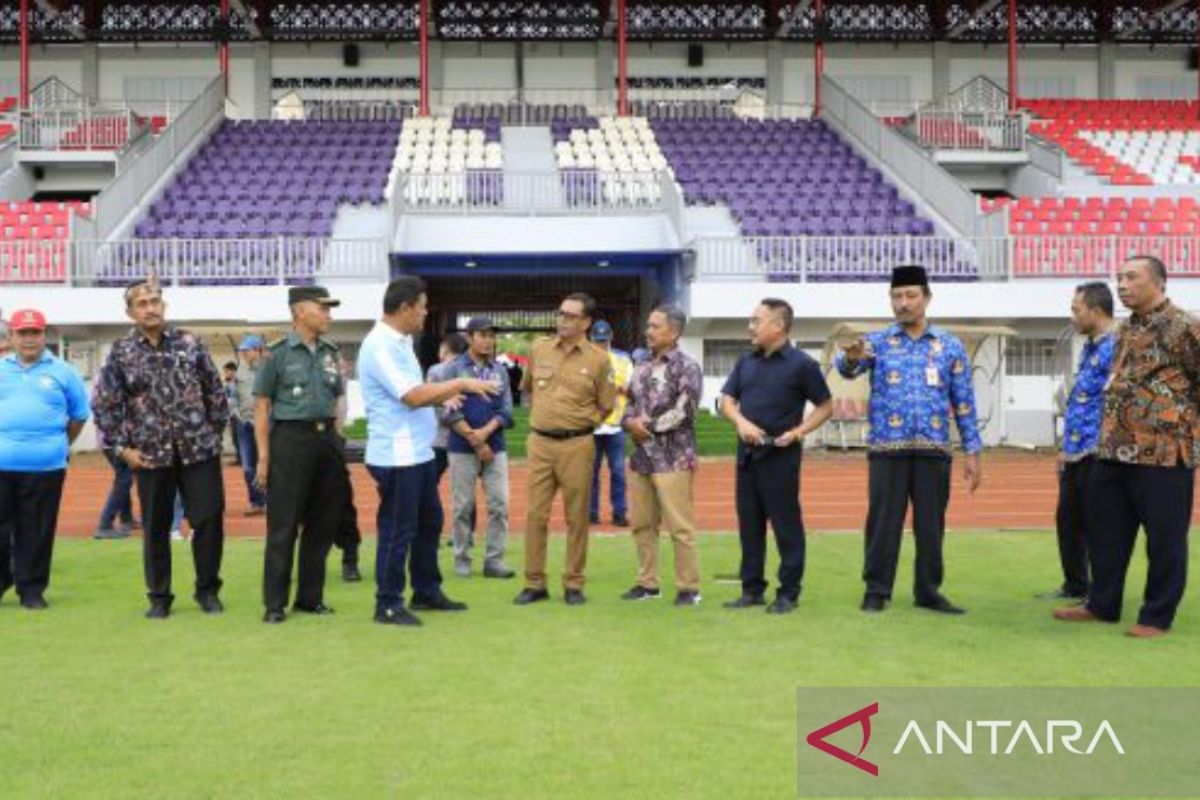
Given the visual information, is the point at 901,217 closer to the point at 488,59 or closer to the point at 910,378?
the point at 488,59

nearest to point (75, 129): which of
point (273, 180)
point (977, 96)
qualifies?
point (273, 180)

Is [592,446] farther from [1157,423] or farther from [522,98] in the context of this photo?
[522,98]

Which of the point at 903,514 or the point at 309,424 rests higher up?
the point at 309,424

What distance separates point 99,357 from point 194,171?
7.54 metres

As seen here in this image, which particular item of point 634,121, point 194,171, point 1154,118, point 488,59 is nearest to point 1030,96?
point 1154,118

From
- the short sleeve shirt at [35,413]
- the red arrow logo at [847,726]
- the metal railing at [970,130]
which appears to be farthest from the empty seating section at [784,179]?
the red arrow logo at [847,726]

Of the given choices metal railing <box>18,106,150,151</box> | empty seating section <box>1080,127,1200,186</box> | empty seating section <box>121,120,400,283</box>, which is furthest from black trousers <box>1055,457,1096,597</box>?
metal railing <box>18,106,150,151</box>

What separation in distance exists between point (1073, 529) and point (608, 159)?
22.3m

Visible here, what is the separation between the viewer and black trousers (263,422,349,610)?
7.94 metres

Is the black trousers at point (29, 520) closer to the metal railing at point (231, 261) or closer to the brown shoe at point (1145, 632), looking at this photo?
the brown shoe at point (1145, 632)

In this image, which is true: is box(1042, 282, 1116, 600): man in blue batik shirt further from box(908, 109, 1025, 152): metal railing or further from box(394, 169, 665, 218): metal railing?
box(908, 109, 1025, 152): metal railing

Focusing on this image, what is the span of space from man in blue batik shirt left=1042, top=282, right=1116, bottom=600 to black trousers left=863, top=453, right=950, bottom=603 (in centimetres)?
89

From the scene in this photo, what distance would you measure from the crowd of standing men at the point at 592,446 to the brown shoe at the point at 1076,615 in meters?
0.01

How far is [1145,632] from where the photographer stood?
284 inches
